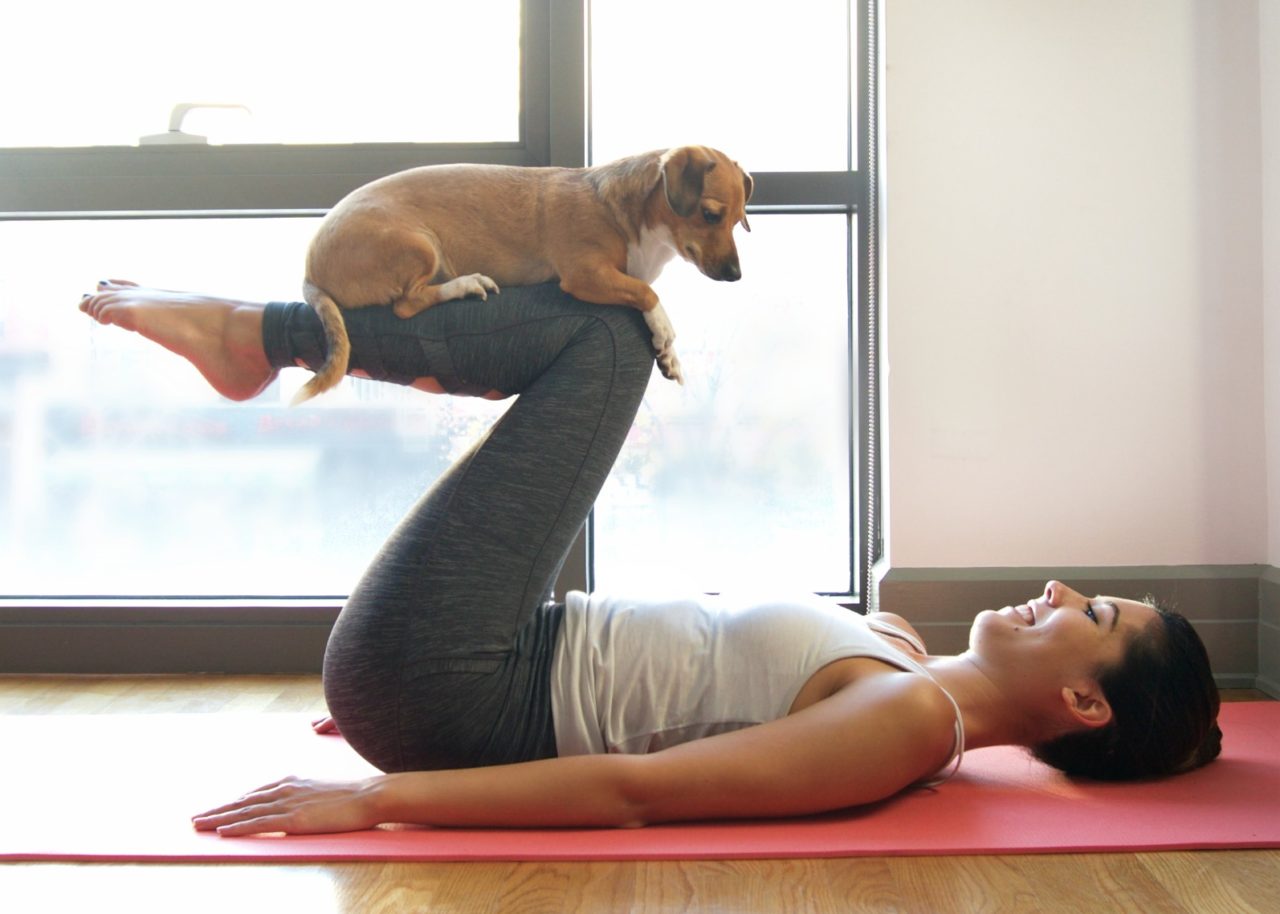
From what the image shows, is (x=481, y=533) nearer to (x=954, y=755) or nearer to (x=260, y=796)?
(x=260, y=796)

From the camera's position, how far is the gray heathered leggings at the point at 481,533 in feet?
4.59

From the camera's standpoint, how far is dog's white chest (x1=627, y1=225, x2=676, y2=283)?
5.83 feet

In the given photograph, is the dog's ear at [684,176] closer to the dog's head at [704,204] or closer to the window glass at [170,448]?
the dog's head at [704,204]

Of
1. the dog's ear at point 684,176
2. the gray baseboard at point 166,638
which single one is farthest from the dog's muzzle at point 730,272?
the gray baseboard at point 166,638

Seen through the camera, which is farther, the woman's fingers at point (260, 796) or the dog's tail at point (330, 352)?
the dog's tail at point (330, 352)

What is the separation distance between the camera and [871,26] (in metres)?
2.63

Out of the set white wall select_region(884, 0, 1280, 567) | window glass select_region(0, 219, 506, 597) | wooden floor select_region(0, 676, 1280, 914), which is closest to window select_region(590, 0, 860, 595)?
white wall select_region(884, 0, 1280, 567)

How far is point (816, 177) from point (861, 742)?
5.58 feet

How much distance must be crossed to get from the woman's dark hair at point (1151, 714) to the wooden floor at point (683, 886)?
0.20m

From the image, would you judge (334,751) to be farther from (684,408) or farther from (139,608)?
(684,408)

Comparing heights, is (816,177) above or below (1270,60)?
below

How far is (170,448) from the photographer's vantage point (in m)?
2.79

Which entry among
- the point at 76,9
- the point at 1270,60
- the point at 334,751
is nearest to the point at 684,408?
the point at 334,751

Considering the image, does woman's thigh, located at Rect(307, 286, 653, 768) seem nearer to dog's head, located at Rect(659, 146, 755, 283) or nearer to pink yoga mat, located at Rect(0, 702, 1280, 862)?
pink yoga mat, located at Rect(0, 702, 1280, 862)
